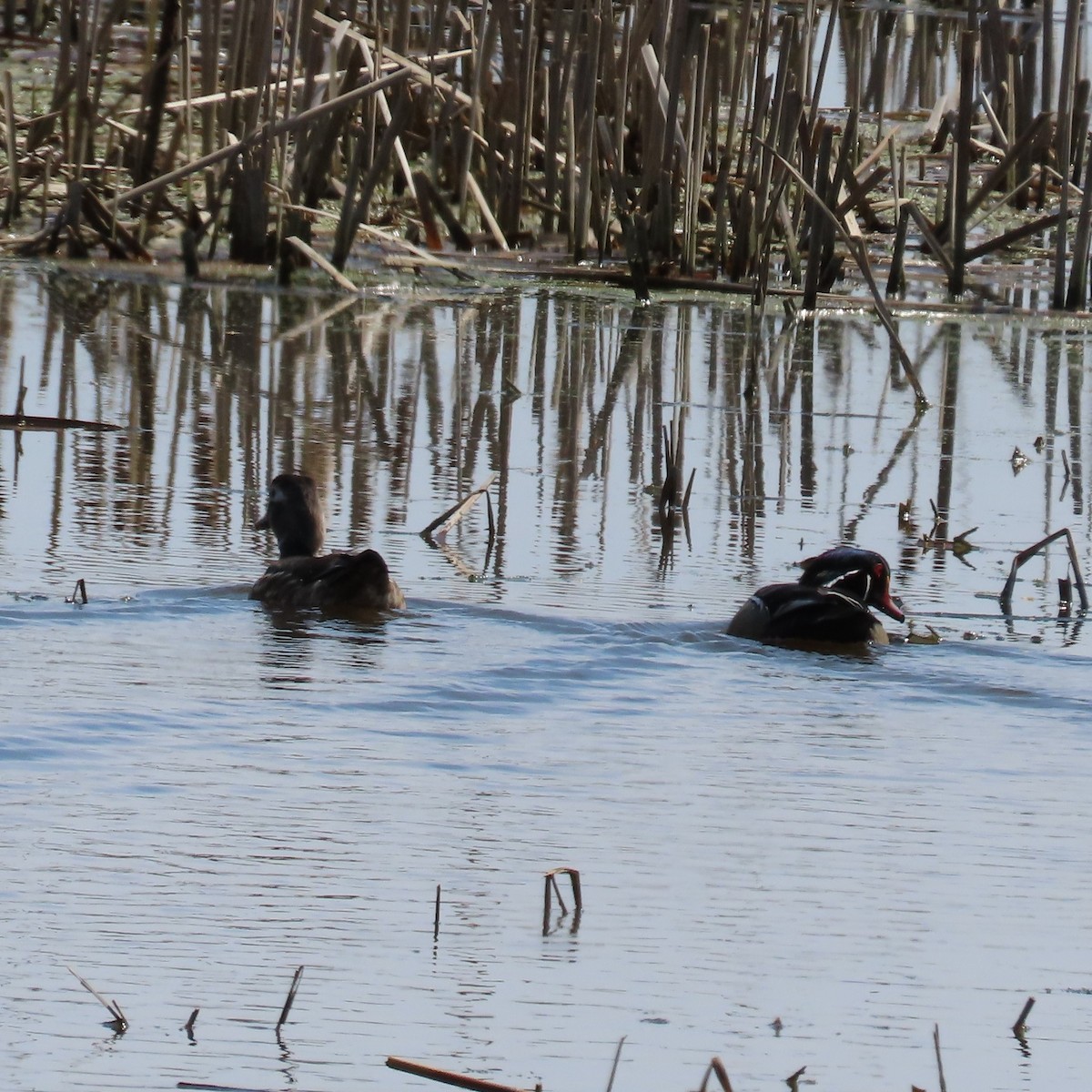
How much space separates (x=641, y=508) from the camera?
823 centimetres

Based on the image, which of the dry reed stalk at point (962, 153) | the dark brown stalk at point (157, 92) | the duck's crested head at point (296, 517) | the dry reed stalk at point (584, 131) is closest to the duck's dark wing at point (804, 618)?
the duck's crested head at point (296, 517)

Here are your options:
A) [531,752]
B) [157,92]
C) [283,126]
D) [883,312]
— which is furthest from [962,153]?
[531,752]

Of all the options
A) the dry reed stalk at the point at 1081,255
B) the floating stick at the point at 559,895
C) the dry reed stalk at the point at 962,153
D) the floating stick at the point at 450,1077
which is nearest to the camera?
the floating stick at the point at 450,1077

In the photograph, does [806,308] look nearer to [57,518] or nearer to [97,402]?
[97,402]

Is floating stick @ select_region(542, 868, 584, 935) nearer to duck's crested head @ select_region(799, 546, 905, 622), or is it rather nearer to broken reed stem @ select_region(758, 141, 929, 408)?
duck's crested head @ select_region(799, 546, 905, 622)

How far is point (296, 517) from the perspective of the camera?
7.22 m

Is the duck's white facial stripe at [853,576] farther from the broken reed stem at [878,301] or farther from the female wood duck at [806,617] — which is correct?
the broken reed stem at [878,301]

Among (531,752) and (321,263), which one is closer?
(531,752)

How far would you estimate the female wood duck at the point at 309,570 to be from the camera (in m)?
6.44

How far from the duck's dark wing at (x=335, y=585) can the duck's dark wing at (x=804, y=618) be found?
97 cm

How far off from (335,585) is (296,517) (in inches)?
31.3

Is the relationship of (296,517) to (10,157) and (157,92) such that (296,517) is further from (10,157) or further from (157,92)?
(10,157)

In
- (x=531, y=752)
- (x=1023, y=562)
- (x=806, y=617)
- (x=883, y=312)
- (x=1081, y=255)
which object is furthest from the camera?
(x=1081, y=255)

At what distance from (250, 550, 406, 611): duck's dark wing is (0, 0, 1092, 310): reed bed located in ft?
18.0
